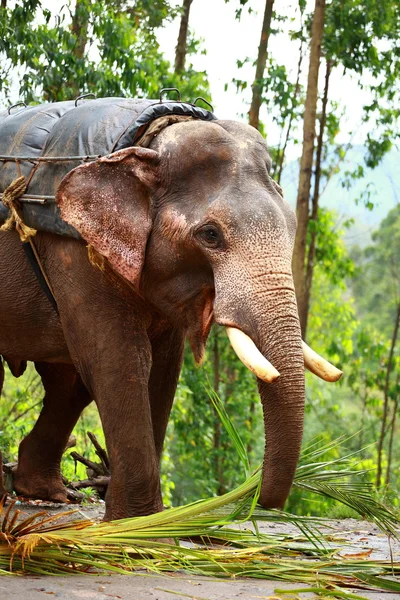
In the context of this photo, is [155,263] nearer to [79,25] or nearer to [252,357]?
[252,357]

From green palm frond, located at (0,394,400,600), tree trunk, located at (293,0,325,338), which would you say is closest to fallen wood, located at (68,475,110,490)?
green palm frond, located at (0,394,400,600)

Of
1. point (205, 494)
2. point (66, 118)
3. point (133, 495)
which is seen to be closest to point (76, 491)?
point (133, 495)

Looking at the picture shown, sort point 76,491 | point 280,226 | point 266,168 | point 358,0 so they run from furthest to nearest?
point 358,0 → point 76,491 → point 266,168 → point 280,226

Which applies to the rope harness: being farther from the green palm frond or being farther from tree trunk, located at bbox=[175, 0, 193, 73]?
tree trunk, located at bbox=[175, 0, 193, 73]

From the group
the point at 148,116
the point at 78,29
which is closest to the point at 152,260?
the point at 148,116

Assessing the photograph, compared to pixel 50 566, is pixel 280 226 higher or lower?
higher

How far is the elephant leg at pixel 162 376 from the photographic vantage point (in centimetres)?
595

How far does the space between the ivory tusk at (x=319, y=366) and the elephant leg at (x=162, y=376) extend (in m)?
1.29

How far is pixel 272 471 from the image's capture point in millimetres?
4453

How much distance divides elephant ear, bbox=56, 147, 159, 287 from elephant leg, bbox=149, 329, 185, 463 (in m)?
0.84

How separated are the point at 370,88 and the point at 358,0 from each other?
1.48 metres

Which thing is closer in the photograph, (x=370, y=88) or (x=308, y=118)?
(x=308, y=118)

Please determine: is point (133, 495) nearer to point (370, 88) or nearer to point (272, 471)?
point (272, 471)

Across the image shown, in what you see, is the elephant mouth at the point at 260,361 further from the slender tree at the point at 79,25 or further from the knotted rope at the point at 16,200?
the slender tree at the point at 79,25
